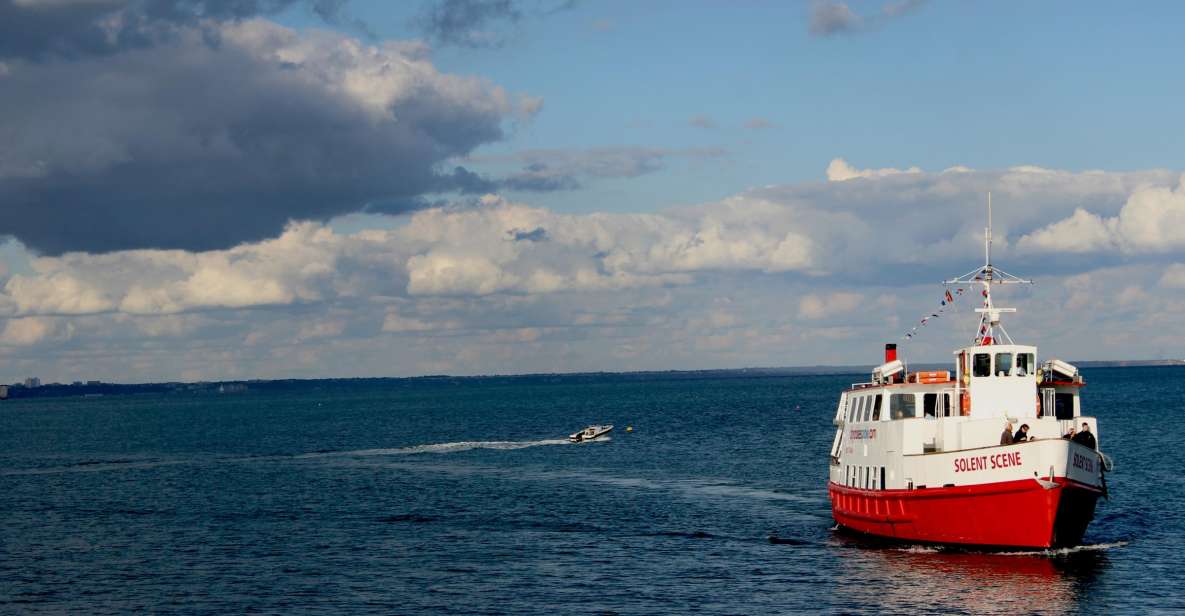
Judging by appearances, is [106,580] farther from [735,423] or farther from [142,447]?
[735,423]

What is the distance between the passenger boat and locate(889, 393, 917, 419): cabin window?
5 cm

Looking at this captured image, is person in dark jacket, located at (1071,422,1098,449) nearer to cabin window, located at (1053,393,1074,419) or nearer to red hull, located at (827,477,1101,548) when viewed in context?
red hull, located at (827,477,1101,548)

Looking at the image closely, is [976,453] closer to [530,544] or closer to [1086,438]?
[1086,438]

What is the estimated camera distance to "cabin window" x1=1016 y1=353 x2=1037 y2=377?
63656 millimetres

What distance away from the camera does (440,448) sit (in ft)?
481

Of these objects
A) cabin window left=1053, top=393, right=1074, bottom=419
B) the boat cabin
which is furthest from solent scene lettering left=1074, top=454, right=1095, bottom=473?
cabin window left=1053, top=393, right=1074, bottom=419

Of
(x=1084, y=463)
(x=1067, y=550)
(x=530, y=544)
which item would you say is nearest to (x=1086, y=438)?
(x=1084, y=463)

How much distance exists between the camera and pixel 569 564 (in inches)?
2522

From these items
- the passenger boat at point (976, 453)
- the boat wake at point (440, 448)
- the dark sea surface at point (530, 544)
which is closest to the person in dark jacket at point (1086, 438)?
the passenger boat at point (976, 453)

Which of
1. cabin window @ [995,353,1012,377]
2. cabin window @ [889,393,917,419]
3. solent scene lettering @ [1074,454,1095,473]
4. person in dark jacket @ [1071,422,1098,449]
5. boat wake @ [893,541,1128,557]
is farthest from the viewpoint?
cabin window @ [889,393,917,419]

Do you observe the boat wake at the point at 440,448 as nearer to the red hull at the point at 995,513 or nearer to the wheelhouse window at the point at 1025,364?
the red hull at the point at 995,513

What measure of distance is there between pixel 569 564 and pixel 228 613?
1795 centimetres

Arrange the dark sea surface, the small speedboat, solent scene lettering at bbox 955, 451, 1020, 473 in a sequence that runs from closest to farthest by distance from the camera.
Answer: the dark sea surface → solent scene lettering at bbox 955, 451, 1020, 473 → the small speedboat

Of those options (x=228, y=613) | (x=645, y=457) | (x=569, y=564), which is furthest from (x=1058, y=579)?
(x=645, y=457)
